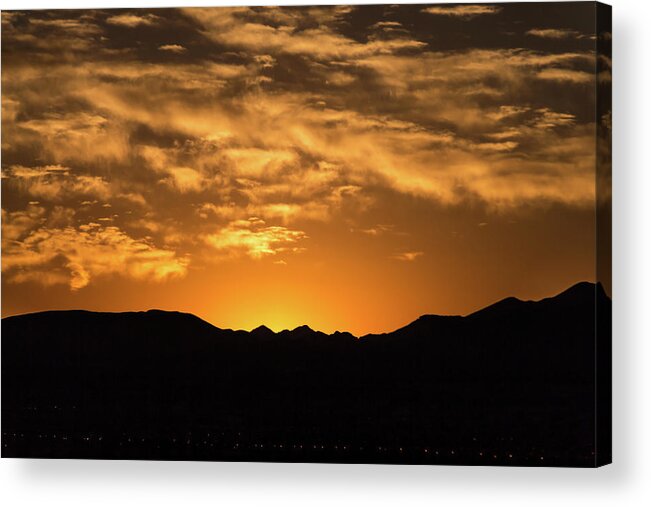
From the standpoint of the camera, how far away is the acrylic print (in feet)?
20.3

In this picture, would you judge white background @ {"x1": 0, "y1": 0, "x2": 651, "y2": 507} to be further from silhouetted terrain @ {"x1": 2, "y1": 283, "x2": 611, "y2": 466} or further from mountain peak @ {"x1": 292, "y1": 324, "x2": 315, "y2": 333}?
mountain peak @ {"x1": 292, "y1": 324, "x2": 315, "y2": 333}

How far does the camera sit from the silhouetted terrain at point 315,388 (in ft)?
20.3

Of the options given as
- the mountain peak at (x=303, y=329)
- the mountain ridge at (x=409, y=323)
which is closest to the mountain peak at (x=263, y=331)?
the mountain ridge at (x=409, y=323)

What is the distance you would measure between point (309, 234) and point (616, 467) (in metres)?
1.69

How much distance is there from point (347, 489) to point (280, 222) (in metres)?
1.22

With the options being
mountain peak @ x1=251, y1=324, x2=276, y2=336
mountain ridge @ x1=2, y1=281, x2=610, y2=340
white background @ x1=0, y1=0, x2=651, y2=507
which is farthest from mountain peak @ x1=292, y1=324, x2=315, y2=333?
white background @ x1=0, y1=0, x2=651, y2=507

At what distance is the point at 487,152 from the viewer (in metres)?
6.23

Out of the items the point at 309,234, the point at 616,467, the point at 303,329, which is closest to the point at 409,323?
the point at 303,329

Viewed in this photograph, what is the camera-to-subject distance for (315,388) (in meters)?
6.32

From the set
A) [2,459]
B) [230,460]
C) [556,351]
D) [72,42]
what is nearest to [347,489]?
[230,460]

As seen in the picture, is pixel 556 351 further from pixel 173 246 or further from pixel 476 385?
pixel 173 246

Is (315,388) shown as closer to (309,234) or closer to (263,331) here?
(263,331)

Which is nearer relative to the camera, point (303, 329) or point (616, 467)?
point (616, 467)

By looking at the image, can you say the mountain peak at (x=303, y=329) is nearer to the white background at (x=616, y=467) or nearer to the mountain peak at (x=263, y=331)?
the mountain peak at (x=263, y=331)
